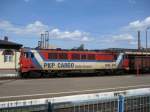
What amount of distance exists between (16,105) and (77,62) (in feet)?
102

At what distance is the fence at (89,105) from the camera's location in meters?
4.95

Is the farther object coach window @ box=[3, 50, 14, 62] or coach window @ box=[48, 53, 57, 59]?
coach window @ box=[3, 50, 14, 62]

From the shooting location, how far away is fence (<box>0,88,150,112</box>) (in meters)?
4.95

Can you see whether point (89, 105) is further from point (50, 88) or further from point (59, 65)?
point (59, 65)

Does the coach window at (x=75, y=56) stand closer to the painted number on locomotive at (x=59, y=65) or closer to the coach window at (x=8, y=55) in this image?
the painted number on locomotive at (x=59, y=65)

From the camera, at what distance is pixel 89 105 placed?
543cm

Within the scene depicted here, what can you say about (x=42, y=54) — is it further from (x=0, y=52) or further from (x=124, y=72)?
(x=0, y=52)

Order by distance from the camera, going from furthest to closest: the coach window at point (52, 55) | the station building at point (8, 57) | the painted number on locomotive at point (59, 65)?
1. the station building at point (8, 57)
2. the coach window at point (52, 55)
3. the painted number on locomotive at point (59, 65)

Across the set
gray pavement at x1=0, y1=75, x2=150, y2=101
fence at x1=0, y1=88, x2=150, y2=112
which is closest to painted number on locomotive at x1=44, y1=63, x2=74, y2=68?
gray pavement at x1=0, y1=75, x2=150, y2=101

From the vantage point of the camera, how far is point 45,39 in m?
81.6

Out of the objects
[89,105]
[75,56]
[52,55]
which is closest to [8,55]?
[75,56]

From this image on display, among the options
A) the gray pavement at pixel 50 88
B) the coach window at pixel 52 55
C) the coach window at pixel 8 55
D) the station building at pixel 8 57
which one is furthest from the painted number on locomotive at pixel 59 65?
the coach window at pixel 8 55

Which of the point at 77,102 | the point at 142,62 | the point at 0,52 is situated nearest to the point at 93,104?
the point at 77,102

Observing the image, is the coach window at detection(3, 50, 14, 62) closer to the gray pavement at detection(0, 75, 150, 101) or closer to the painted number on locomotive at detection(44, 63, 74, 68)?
the painted number on locomotive at detection(44, 63, 74, 68)
